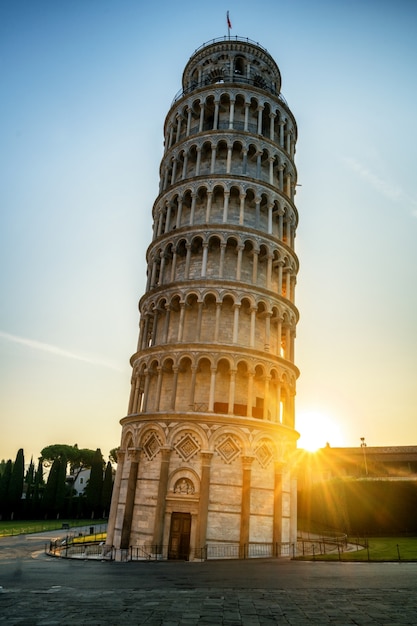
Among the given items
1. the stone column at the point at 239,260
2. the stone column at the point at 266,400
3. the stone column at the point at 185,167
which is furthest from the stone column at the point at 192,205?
the stone column at the point at 266,400

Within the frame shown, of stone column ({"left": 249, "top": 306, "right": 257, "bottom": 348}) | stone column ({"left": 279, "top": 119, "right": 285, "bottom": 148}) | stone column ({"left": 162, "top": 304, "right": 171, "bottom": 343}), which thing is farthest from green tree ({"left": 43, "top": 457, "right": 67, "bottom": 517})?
stone column ({"left": 279, "top": 119, "right": 285, "bottom": 148})

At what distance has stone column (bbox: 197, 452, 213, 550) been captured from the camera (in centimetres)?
2524

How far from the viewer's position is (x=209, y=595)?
13070mm

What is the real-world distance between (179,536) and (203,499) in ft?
8.42

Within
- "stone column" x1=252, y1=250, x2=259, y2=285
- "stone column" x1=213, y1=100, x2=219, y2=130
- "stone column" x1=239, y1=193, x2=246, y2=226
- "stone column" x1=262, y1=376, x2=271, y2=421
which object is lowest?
"stone column" x1=262, y1=376, x2=271, y2=421

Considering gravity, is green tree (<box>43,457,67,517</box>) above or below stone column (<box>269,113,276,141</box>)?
below

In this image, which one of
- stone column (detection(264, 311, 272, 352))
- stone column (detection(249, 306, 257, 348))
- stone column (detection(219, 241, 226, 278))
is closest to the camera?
stone column (detection(249, 306, 257, 348))

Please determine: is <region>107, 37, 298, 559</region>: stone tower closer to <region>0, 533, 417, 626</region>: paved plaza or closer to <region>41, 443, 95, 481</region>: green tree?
<region>0, 533, 417, 626</region>: paved plaza

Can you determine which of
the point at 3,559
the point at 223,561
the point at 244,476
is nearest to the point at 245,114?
the point at 244,476

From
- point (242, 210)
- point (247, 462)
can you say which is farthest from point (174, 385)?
point (242, 210)

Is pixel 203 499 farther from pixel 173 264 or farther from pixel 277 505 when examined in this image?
pixel 173 264

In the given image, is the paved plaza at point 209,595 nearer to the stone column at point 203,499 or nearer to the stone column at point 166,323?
the stone column at point 203,499

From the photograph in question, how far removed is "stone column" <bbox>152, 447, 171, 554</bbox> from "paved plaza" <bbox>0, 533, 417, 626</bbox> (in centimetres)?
467

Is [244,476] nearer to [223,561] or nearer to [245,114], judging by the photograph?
[223,561]
